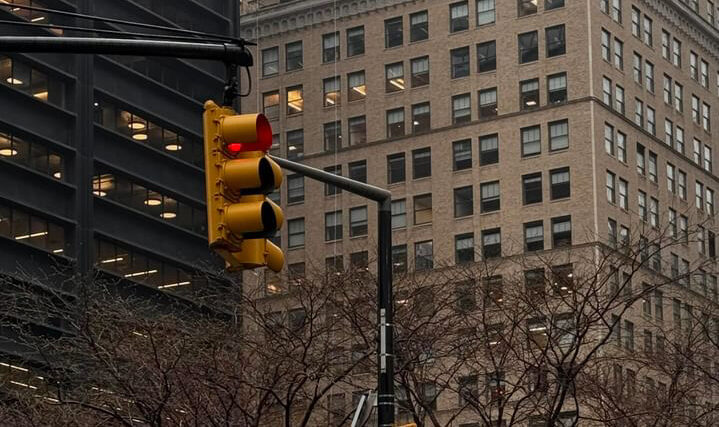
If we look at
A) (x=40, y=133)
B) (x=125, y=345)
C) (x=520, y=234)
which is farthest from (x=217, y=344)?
(x=520, y=234)

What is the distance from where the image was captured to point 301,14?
11956 centimetres

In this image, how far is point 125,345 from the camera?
36.8 meters

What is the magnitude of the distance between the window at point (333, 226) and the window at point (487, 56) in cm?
1293

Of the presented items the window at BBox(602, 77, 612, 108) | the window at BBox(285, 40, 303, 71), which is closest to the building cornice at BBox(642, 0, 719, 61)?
the window at BBox(602, 77, 612, 108)

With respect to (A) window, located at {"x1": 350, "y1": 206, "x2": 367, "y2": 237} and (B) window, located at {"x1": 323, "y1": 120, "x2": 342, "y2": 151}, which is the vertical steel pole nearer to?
(A) window, located at {"x1": 350, "y1": 206, "x2": 367, "y2": 237}

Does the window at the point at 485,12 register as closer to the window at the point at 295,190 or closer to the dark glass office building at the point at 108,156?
the window at the point at 295,190

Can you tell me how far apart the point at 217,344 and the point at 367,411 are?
55.7ft

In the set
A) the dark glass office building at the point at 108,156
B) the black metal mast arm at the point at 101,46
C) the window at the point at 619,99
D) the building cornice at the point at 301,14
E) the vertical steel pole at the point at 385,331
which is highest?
the building cornice at the point at 301,14

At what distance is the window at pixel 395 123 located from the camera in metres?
114

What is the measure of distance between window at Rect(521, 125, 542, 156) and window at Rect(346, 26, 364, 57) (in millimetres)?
13152

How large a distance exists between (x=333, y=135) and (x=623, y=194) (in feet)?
63.6

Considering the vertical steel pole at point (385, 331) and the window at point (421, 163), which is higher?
the window at point (421, 163)

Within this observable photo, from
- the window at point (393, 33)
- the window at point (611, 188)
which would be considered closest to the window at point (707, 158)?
the window at point (611, 188)

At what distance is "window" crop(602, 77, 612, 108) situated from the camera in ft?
361
